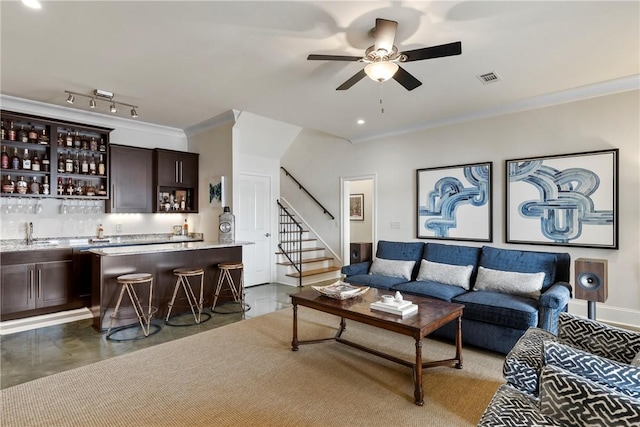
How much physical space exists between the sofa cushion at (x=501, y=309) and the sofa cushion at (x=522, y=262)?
39 cm

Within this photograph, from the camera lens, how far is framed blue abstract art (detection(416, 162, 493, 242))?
472 cm

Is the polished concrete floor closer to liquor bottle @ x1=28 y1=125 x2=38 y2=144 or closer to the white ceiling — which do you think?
liquor bottle @ x1=28 y1=125 x2=38 y2=144

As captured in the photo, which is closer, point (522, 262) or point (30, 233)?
point (522, 262)

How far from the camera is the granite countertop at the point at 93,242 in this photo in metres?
4.26

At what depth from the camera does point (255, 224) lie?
20.3 ft

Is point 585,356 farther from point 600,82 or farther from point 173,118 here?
point 173,118

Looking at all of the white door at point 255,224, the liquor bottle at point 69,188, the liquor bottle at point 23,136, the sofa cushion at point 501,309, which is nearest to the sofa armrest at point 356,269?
the sofa cushion at point 501,309

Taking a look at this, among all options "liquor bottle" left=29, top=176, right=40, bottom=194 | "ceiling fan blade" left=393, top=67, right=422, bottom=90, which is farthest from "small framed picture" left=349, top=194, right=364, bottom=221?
"liquor bottle" left=29, top=176, right=40, bottom=194

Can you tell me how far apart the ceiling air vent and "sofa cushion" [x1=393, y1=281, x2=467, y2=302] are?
2.33 metres

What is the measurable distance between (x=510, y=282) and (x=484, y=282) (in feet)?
0.88

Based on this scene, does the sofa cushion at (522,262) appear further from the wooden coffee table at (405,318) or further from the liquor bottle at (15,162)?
the liquor bottle at (15,162)

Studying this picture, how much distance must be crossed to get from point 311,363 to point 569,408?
2.13 m

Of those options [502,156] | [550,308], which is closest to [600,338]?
[550,308]

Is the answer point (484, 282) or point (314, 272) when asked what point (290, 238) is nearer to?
point (314, 272)
